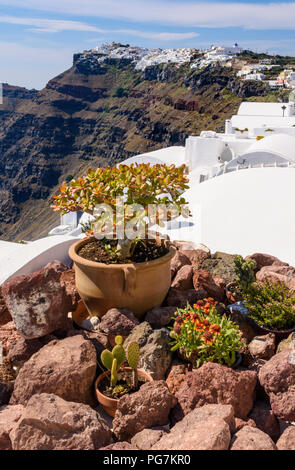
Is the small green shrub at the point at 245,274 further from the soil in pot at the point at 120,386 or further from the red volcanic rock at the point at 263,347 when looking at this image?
the soil in pot at the point at 120,386

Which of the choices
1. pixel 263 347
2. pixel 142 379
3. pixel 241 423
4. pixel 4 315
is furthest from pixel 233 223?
pixel 241 423

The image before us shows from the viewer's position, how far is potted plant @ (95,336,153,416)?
2.55 m

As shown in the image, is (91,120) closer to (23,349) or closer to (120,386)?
(23,349)

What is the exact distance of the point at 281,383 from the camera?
2.36 m

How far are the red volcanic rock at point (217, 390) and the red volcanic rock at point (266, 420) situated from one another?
42mm

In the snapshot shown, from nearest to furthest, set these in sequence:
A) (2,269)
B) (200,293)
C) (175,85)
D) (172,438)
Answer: (172,438)
(200,293)
(2,269)
(175,85)

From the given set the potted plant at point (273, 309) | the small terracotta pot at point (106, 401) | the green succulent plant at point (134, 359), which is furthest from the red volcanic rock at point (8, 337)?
the potted plant at point (273, 309)

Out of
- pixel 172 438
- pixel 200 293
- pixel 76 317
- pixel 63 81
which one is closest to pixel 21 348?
pixel 76 317

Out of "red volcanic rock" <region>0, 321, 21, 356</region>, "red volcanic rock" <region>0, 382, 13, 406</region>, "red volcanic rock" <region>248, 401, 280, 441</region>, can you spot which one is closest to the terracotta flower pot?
"red volcanic rock" <region>0, 321, 21, 356</region>

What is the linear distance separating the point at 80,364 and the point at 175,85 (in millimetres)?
88726

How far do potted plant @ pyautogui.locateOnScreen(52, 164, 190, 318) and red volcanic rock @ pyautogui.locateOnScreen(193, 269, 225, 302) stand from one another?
35 centimetres

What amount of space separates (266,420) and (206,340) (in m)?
0.57

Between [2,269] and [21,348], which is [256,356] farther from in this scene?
[2,269]
